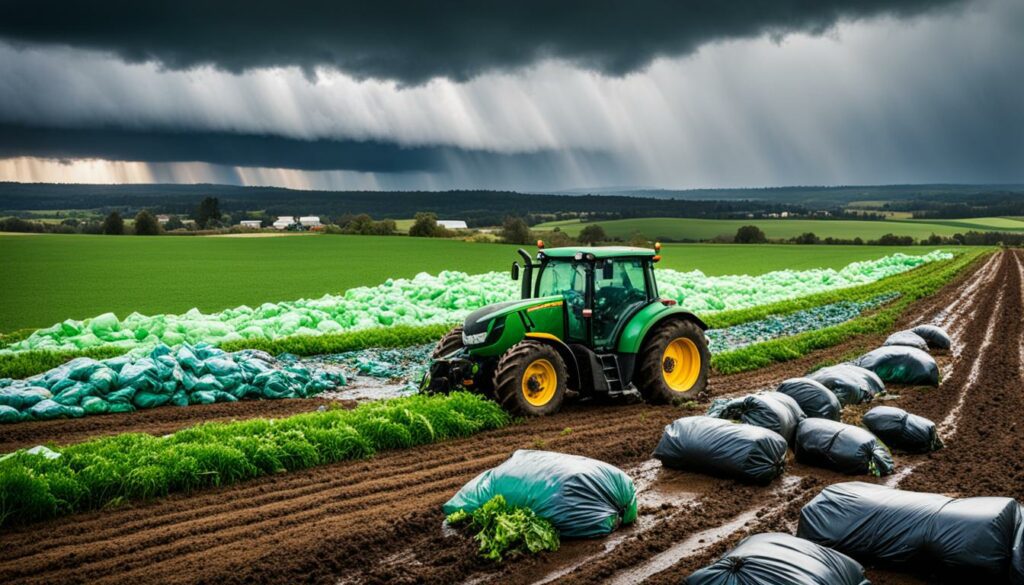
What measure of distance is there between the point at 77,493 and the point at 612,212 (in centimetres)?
9059

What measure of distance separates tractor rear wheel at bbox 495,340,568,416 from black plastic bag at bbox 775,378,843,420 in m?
3.20

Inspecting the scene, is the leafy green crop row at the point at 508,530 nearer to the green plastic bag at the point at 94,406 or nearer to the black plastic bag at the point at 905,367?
the green plastic bag at the point at 94,406

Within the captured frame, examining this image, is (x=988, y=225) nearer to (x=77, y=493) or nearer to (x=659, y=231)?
(x=659, y=231)

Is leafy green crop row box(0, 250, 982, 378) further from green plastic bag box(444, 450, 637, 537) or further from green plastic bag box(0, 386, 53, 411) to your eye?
green plastic bag box(444, 450, 637, 537)

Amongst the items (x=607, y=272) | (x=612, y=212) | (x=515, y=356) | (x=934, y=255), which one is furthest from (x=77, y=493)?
(x=612, y=212)

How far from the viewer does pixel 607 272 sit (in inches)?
493

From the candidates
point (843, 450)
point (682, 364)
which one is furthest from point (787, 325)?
point (843, 450)

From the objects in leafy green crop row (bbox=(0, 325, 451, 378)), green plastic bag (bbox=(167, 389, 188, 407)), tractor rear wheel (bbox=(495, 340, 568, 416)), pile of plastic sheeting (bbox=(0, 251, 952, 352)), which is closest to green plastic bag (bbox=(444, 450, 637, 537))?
tractor rear wheel (bbox=(495, 340, 568, 416))

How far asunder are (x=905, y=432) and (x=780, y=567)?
5.55 metres

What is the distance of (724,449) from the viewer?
8.96 metres

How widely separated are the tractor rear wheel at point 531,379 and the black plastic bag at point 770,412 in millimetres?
2453

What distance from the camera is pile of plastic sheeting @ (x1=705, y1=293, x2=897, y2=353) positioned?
2169 centimetres

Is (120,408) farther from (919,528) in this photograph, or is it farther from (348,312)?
(919,528)

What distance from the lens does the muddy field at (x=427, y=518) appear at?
666cm
